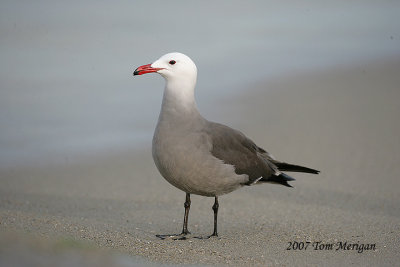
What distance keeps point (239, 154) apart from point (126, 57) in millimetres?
7595

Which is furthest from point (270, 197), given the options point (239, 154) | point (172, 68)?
point (172, 68)

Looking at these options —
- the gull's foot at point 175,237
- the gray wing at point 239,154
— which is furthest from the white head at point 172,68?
the gull's foot at point 175,237

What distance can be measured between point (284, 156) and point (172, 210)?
234cm

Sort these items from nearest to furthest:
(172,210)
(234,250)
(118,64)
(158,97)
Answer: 1. (234,250)
2. (172,210)
3. (158,97)
4. (118,64)

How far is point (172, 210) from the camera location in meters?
7.46

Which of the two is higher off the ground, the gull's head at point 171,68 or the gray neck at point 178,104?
the gull's head at point 171,68

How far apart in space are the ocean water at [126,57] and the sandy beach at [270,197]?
770 millimetres

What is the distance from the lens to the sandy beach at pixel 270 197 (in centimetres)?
547

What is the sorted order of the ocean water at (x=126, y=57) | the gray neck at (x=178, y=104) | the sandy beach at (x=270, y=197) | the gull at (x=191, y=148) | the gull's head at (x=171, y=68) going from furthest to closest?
1. the ocean water at (x=126, y=57)
2. the gull's head at (x=171, y=68)
3. the gray neck at (x=178, y=104)
4. the gull at (x=191, y=148)
5. the sandy beach at (x=270, y=197)

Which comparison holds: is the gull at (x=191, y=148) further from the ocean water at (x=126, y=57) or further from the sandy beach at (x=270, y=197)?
the ocean water at (x=126, y=57)

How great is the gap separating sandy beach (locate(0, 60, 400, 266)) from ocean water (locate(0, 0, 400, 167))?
0.77 m

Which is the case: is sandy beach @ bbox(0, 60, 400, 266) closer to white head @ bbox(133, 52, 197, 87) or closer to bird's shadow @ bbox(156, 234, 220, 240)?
bird's shadow @ bbox(156, 234, 220, 240)

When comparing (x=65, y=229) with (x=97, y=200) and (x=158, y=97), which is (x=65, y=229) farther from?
(x=158, y=97)

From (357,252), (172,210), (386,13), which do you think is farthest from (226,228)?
(386,13)
